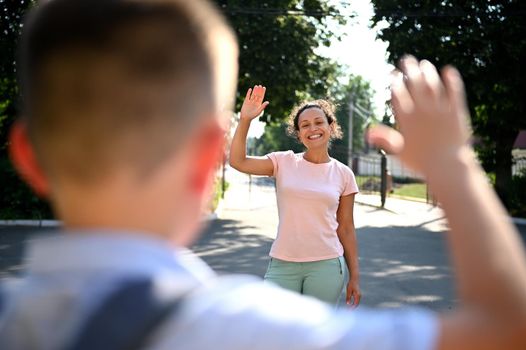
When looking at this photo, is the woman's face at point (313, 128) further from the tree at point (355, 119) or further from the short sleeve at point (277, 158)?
the tree at point (355, 119)

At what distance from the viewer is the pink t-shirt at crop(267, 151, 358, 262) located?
4.41m

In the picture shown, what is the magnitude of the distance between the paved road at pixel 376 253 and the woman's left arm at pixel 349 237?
2.11 ft

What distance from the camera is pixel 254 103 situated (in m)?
3.98

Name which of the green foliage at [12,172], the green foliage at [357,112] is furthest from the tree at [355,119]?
the green foliage at [12,172]

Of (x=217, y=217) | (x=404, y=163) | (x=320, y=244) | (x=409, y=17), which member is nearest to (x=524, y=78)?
(x=409, y=17)

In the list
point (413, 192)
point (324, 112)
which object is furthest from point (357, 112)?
point (324, 112)

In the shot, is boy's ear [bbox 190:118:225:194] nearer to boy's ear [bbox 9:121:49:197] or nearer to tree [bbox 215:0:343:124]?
boy's ear [bbox 9:121:49:197]

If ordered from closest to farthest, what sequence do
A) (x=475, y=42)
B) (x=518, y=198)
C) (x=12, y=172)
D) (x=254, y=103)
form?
(x=254, y=103)
(x=12, y=172)
(x=475, y=42)
(x=518, y=198)

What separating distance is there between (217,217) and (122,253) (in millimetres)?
19357

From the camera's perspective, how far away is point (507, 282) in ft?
2.79

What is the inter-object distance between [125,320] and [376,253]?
40.0 feet

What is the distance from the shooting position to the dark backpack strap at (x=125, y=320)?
2.75 feet

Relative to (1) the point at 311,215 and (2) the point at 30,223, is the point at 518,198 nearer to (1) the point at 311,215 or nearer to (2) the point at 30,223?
(2) the point at 30,223

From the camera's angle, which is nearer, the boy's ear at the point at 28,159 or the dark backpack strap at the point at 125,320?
the dark backpack strap at the point at 125,320
